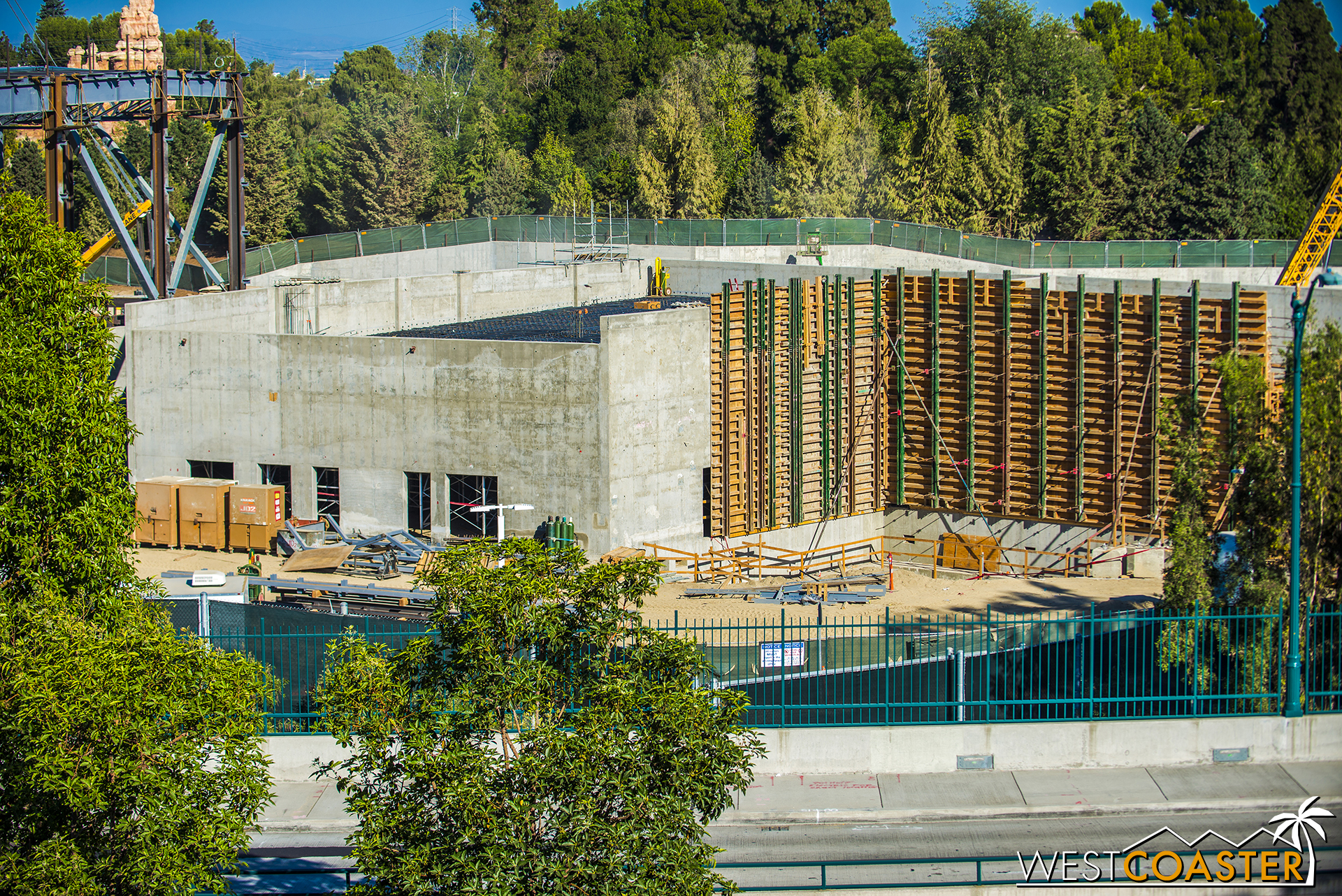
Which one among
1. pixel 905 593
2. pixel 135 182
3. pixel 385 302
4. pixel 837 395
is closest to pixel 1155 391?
pixel 837 395

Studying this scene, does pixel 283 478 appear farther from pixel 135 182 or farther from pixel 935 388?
pixel 135 182

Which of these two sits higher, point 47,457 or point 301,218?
point 301,218

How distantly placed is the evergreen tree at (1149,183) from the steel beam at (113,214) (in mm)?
52164

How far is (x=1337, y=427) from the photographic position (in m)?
21.7

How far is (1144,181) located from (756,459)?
47.2 metres

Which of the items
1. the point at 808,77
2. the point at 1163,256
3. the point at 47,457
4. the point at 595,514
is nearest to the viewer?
the point at 47,457

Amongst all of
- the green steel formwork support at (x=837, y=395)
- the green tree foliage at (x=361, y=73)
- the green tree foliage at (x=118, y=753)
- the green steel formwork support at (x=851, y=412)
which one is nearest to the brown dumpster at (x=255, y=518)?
the green steel formwork support at (x=837, y=395)

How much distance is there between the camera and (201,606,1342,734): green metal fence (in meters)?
21.8

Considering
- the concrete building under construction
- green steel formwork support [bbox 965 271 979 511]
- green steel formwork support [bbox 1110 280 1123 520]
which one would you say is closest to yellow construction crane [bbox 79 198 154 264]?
the concrete building under construction

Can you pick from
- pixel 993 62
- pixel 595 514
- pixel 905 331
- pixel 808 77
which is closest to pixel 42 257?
pixel 595 514

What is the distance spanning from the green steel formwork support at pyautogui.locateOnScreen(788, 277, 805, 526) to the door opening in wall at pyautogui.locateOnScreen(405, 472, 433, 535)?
979cm

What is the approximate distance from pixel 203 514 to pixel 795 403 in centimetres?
1567

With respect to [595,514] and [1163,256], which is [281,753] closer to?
[595,514]

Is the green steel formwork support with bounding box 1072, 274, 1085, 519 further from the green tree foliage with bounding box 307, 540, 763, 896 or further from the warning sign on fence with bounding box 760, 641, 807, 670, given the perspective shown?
the green tree foliage with bounding box 307, 540, 763, 896
